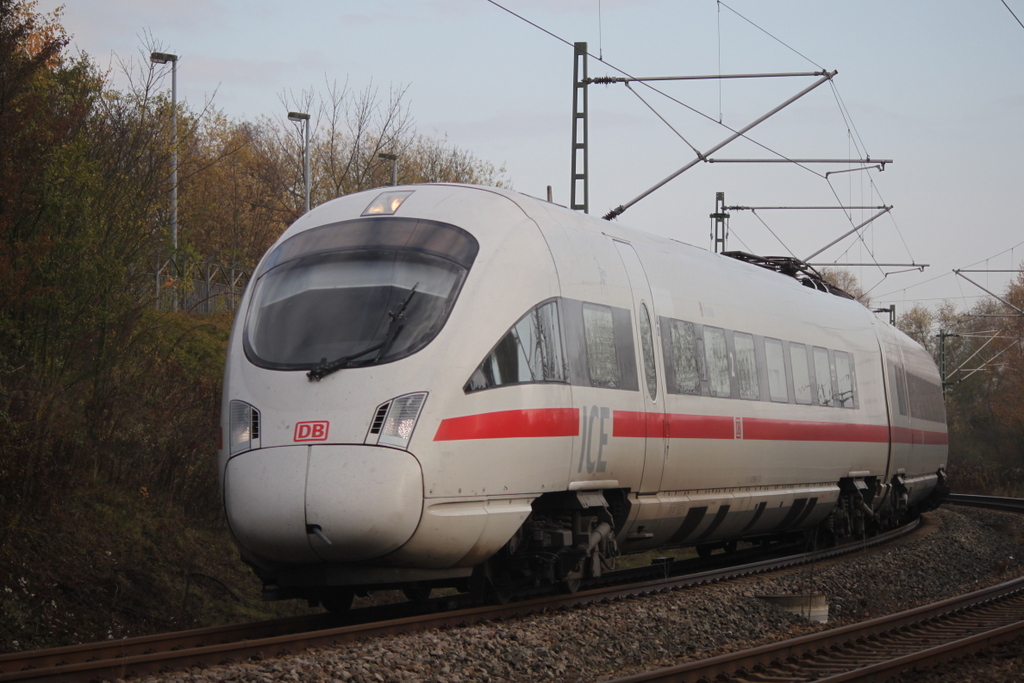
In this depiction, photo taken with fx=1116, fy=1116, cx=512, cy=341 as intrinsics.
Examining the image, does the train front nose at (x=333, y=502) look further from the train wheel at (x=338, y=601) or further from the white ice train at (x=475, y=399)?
the train wheel at (x=338, y=601)

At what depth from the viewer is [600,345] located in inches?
374

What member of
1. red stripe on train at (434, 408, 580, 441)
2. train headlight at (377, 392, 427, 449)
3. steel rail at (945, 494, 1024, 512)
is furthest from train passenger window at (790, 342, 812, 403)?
steel rail at (945, 494, 1024, 512)

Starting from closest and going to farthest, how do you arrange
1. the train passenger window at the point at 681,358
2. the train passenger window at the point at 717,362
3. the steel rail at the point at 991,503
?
the train passenger window at the point at 681,358
the train passenger window at the point at 717,362
the steel rail at the point at 991,503

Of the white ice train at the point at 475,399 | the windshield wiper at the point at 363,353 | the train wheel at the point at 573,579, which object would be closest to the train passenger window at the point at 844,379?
the white ice train at the point at 475,399

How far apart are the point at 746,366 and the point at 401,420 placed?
5.78m

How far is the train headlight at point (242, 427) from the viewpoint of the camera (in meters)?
7.74

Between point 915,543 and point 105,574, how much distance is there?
12.1 metres

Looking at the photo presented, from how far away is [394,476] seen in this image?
7262mm

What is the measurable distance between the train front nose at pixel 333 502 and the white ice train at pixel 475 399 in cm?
1

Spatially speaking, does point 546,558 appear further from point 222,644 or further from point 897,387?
point 897,387

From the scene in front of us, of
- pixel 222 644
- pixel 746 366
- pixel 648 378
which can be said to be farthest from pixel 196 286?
pixel 222 644

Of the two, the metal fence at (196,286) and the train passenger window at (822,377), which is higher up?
the metal fence at (196,286)

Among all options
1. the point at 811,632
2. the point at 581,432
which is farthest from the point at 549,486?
the point at 811,632

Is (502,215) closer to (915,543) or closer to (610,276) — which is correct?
(610,276)
